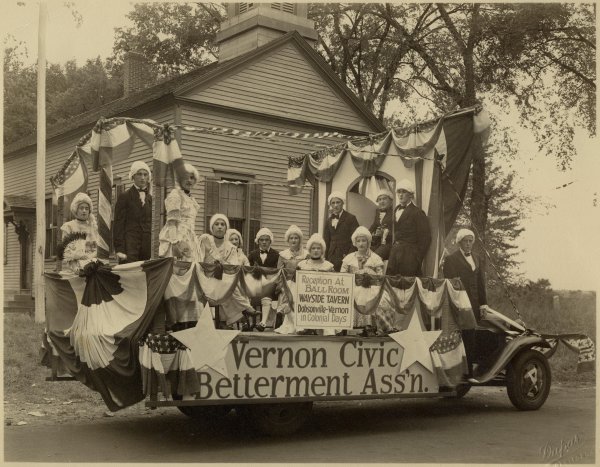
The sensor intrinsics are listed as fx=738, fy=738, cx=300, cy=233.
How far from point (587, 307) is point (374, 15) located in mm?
15233

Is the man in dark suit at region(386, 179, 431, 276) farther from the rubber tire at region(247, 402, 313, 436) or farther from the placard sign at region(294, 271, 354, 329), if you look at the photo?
the rubber tire at region(247, 402, 313, 436)

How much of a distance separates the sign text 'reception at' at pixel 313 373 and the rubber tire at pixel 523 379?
1513 mm

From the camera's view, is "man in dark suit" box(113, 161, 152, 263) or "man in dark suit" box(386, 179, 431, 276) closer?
"man in dark suit" box(113, 161, 152, 263)

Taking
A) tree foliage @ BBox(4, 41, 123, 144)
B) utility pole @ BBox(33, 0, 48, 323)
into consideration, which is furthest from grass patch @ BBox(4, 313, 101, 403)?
tree foliage @ BBox(4, 41, 123, 144)

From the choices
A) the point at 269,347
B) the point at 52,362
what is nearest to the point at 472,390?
the point at 269,347

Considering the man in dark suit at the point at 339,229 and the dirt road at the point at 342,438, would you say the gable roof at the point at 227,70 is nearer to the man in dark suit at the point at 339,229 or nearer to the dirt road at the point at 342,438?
the man in dark suit at the point at 339,229

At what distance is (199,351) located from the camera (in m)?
6.27

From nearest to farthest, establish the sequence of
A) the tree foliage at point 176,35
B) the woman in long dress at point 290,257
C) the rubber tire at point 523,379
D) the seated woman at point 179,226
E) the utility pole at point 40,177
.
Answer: the woman in long dress at point 290,257, the seated woman at point 179,226, the rubber tire at point 523,379, the utility pole at point 40,177, the tree foliage at point 176,35

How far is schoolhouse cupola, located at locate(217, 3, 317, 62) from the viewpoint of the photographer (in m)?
16.8

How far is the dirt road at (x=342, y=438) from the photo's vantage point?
6.24 m

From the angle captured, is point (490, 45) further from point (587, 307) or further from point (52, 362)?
point (52, 362)

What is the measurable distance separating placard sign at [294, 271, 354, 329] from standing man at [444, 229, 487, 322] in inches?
83.0

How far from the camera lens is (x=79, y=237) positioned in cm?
742

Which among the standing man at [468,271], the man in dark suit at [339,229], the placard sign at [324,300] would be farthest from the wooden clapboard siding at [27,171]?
the placard sign at [324,300]
